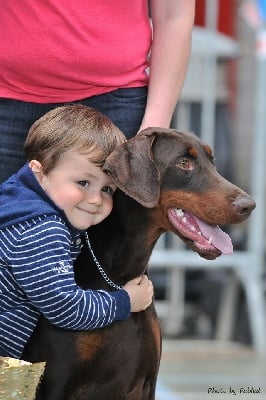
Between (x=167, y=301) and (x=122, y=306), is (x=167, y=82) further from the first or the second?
(x=167, y=301)

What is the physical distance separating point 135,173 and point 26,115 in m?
0.46

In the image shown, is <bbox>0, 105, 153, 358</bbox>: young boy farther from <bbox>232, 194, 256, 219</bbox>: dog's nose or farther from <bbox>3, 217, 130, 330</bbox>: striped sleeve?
<bbox>232, 194, 256, 219</bbox>: dog's nose

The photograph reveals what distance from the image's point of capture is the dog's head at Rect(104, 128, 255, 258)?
3.27 metres

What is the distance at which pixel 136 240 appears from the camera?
11.6ft

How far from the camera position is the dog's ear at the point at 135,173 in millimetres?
3316

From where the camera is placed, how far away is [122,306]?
3391 millimetres

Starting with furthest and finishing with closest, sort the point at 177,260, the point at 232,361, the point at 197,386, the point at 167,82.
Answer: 1. the point at 177,260
2. the point at 232,361
3. the point at 197,386
4. the point at 167,82

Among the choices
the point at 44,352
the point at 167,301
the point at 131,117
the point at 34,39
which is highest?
the point at 34,39

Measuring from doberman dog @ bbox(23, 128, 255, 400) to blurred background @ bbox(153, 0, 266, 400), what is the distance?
2.75 metres

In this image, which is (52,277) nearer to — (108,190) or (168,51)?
(108,190)

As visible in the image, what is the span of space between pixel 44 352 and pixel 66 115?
0.70 meters

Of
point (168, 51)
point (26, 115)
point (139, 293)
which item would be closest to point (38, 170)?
point (26, 115)

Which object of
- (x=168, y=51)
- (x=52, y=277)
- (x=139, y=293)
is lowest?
(x=139, y=293)

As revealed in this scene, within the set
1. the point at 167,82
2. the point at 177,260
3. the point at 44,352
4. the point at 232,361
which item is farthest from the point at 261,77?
the point at 44,352
